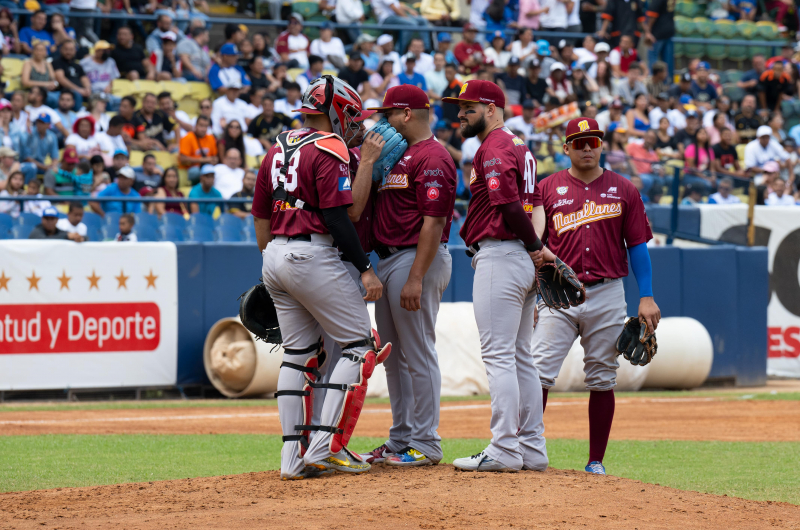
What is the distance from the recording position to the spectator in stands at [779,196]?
16469mm

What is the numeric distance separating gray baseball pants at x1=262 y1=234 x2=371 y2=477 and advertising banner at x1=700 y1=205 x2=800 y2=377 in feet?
38.5

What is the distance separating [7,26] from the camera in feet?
50.2

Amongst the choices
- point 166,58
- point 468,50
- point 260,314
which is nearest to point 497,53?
point 468,50

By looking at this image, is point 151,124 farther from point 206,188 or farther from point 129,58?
point 206,188

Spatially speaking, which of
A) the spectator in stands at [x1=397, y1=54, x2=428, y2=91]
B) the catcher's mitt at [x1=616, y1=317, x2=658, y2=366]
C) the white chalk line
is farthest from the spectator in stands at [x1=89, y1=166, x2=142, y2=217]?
the catcher's mitt at [x1=616, y1=317, x2=658, y2=366]

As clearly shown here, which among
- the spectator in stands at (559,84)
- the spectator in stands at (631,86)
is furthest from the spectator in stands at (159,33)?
the spectator in stands at (631,86)

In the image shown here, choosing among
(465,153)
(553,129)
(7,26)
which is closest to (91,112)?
(7,26)

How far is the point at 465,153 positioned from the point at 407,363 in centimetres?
1074

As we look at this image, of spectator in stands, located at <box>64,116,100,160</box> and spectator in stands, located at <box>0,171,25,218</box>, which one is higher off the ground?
spectator in stands, located at <box>64,116,100,160</box>

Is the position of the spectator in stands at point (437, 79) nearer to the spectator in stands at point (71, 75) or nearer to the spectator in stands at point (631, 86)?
the spectator in stands at point (631, 86)

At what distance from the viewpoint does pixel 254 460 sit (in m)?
6.89

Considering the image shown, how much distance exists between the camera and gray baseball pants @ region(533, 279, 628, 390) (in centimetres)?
577

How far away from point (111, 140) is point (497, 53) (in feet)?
28.4

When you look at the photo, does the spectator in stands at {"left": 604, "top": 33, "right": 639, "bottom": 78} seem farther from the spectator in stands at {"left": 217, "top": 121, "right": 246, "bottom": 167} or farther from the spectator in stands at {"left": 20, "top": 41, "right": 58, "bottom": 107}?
the spectator in stands at {"left": 20, "top": 41, "right": 58, "bottom": 107}
